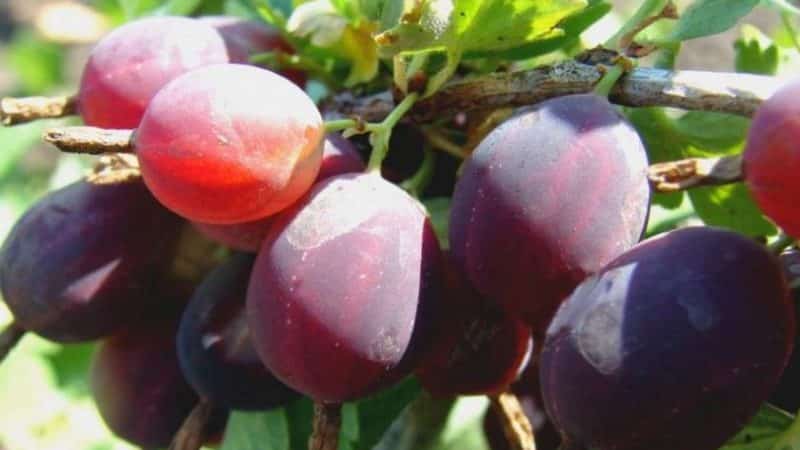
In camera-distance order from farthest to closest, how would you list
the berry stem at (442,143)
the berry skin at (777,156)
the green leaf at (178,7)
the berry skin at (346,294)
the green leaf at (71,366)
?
the green leaf at (71,366), the green leaf at (178,7), the berry stem at (442,143), the berry skin at (346,294), the berry skin at (777,156)

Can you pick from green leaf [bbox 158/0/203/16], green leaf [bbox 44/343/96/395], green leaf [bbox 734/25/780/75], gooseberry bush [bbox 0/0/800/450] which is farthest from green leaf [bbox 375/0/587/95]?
green leaf [bbox 44/343/96/395]

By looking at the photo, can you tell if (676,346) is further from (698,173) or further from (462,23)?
(462,23)

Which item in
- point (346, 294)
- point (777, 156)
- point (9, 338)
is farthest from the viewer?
point (9, 338)

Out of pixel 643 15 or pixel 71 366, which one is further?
pixel 71 366

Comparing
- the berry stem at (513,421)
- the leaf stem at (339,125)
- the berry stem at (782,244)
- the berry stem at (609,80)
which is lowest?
the berry stem at (513,421)

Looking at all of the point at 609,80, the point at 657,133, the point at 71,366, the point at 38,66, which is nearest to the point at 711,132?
the point at 657,133

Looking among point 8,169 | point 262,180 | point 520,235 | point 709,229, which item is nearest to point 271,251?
point 262,180

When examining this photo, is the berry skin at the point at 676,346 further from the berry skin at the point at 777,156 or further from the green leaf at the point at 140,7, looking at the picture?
the green leaf at the point at 140,7

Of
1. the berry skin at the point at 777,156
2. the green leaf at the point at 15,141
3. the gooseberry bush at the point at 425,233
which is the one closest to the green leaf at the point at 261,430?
the gooseberry bush at the point at 425,233

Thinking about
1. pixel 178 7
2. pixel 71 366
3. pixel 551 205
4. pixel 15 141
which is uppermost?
pixel 551 205
